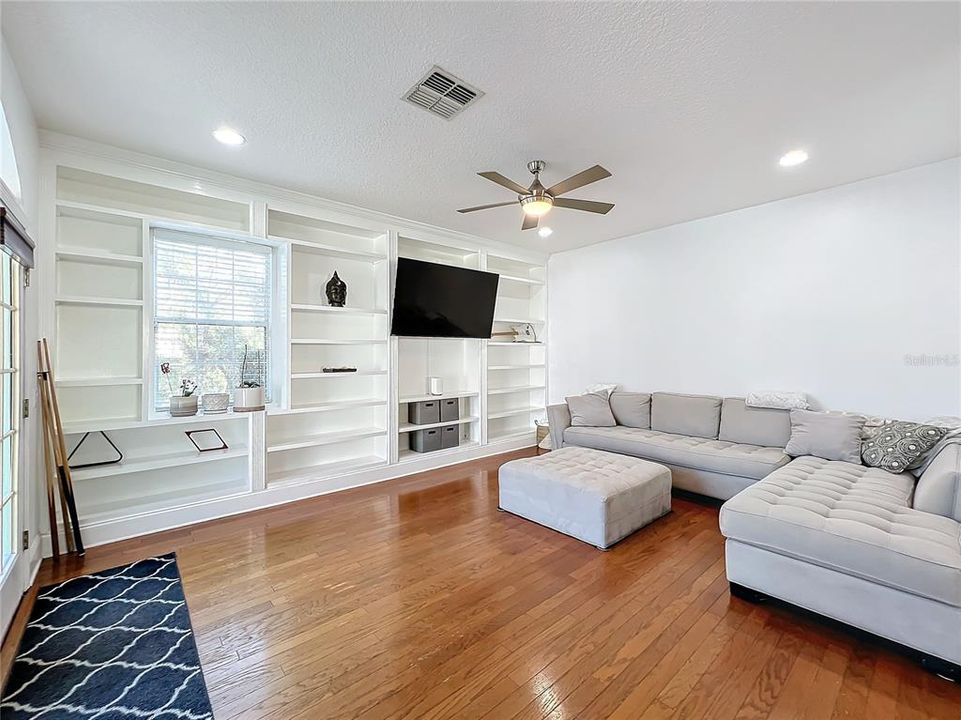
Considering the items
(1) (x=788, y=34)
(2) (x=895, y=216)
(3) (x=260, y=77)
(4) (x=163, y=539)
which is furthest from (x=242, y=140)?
(2) (x=895, y=216)

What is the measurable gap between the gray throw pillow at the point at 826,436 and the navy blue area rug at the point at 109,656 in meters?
3.96

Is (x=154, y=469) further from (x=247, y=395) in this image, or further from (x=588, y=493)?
(x=588, y=493)

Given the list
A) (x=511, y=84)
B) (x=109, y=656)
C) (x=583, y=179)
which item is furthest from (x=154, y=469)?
(x=583, y=179)

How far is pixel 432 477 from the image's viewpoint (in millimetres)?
4312

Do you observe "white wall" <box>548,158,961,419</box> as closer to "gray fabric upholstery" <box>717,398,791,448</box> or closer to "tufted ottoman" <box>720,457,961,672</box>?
"gray fabric upholstery" <box>717,398,791,448</box>

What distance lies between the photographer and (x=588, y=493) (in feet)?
A: 9.11

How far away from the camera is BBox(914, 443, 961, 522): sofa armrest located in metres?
2.03

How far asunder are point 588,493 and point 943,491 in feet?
5.79

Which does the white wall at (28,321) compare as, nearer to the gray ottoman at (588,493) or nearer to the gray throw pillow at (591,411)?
the gray ottoman at (588,493)

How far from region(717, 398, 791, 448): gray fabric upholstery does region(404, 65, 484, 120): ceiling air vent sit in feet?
11.5

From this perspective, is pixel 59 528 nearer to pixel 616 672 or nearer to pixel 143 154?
pixel 143 154

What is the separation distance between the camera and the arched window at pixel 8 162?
1973mm

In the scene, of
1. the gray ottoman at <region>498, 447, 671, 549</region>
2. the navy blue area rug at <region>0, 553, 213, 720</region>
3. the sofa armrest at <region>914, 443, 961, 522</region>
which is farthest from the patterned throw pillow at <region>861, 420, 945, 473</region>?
the navy blue area rug at <region>0, 553, 213, 720</region>

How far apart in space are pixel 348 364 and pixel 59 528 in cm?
243
